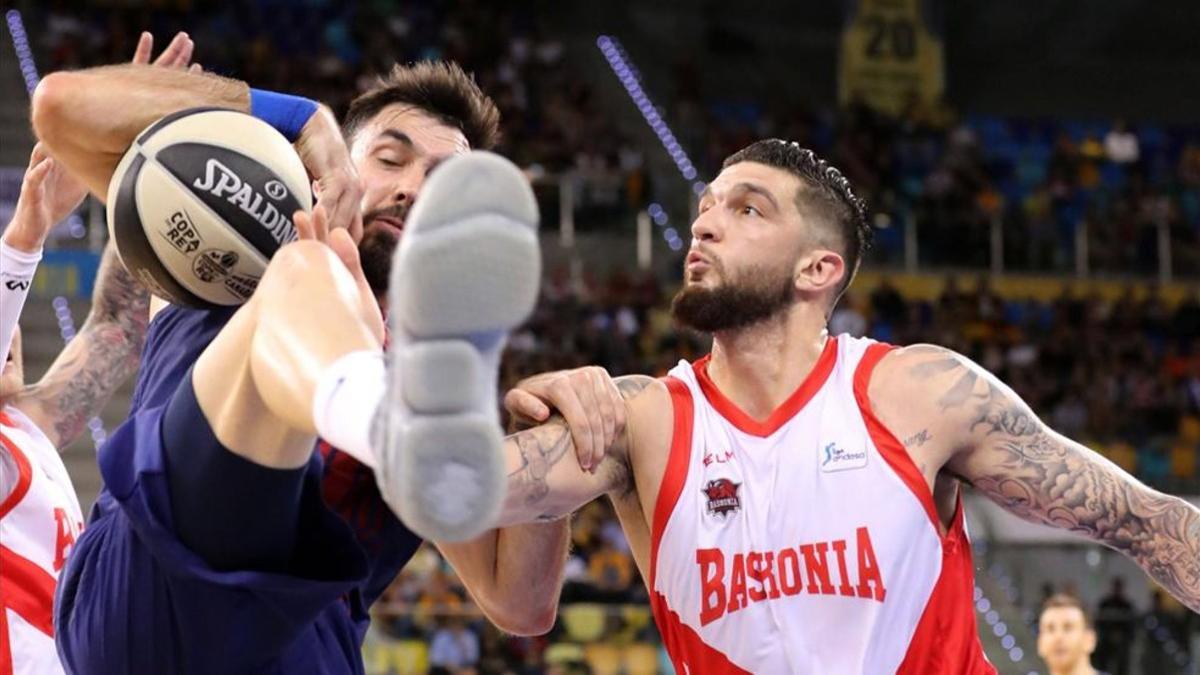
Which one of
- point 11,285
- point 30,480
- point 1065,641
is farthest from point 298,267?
point 1065,641

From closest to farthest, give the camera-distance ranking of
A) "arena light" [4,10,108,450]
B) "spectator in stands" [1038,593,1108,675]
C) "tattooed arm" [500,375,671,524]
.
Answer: "tattooed arm" [500,375,671,524], "spectator in stands" [1038,593,1108,675], "arena light" [4,10,108,450]

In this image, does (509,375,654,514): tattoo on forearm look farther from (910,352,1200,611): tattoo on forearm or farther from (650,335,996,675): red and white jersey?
(910,352,1200,611): tattoo on forearm

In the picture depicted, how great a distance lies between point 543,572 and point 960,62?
19293 millimetres

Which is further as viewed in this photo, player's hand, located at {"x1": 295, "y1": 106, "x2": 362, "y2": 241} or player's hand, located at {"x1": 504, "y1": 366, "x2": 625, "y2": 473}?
player's hand, located at {"x1": 504, "y1": 366, "x2": 625, "y2": 473}

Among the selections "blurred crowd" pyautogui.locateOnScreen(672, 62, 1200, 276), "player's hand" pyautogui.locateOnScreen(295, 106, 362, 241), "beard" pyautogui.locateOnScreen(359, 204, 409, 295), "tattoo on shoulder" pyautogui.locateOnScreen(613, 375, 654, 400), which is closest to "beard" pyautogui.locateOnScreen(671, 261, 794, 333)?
"tattoo on shoulder" pyautogui.locateOnScreen(613, 375, 654, 400)

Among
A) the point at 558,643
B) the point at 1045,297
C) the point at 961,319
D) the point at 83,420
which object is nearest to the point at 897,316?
the point at 961,319

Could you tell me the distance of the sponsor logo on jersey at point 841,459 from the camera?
3838mm

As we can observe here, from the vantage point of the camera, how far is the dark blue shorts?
9.73ft

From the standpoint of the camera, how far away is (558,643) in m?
9.51

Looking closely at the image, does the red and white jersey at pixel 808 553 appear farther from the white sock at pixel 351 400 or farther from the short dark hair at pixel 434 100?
the white sock at pixel 351 400

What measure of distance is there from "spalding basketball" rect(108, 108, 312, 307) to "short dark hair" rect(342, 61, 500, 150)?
1105 millimetres

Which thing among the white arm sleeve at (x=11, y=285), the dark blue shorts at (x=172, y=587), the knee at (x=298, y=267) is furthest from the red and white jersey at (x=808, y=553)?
the white arm sleeve at (x=11, y=285)

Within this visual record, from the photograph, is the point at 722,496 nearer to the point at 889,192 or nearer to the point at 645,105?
the point at 889,192

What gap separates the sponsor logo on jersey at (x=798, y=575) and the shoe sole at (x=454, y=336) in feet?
4.77
